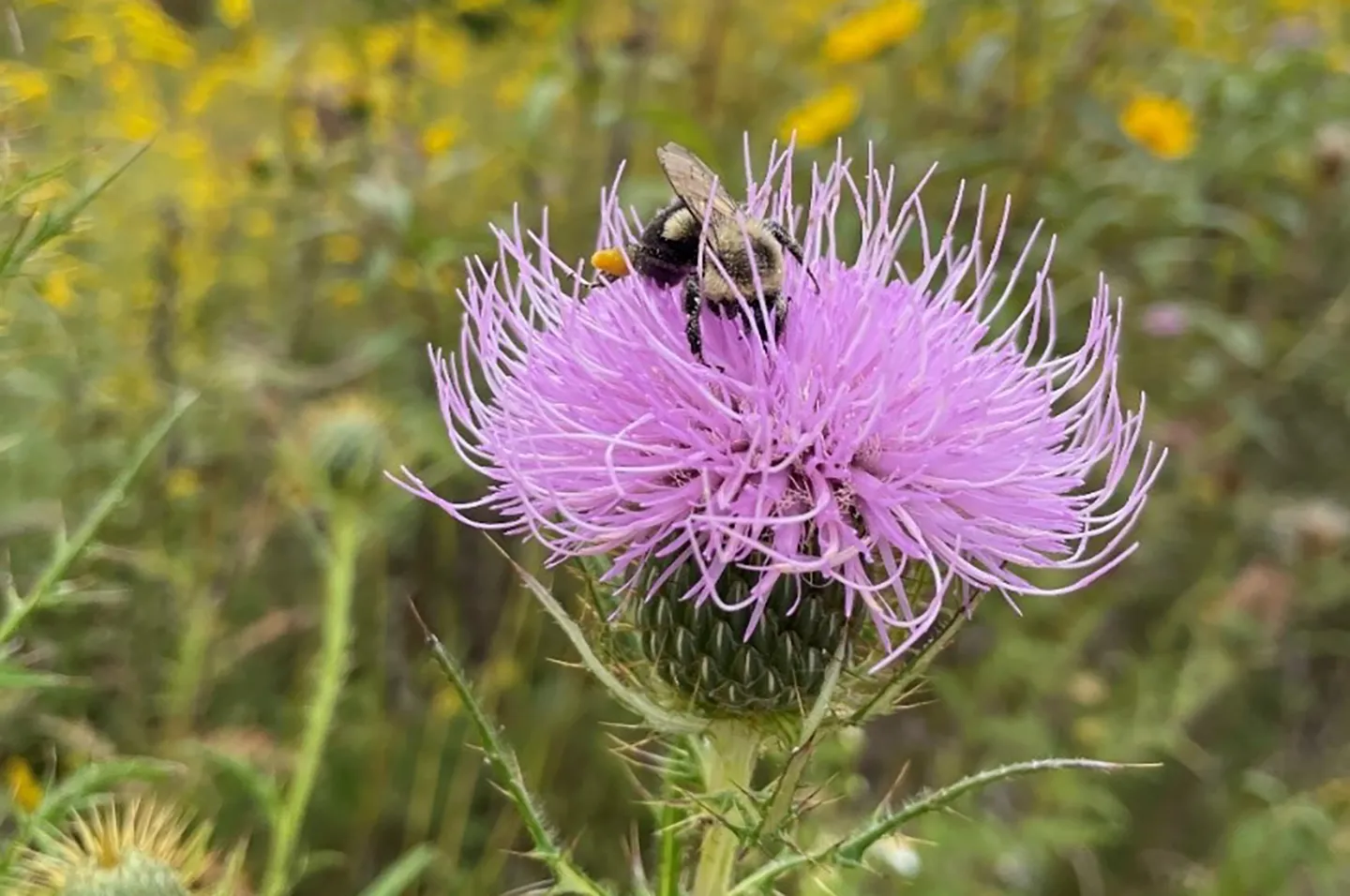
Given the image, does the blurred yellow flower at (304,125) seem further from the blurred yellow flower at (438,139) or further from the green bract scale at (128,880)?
the green bract scale at (128,880)

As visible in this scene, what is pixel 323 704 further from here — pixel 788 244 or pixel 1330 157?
pixel 1330 157

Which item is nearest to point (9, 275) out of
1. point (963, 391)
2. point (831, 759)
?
point (963, 391)

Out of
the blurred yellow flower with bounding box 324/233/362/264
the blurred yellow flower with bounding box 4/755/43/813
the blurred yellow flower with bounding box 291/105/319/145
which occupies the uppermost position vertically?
the blurred yellow flower with bounding box 291/105/319/145

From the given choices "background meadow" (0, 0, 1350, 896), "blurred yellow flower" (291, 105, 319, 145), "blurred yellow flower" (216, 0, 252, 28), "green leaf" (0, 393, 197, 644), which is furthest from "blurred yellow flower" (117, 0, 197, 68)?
"green leaf" (0, 393, 197, 644)

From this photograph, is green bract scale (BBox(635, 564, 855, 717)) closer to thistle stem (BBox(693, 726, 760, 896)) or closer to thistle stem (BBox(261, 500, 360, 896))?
thistle stem (BBox(693, 726, 760, 896))

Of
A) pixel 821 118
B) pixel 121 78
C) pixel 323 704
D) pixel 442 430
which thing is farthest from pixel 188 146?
pixel 323 704
